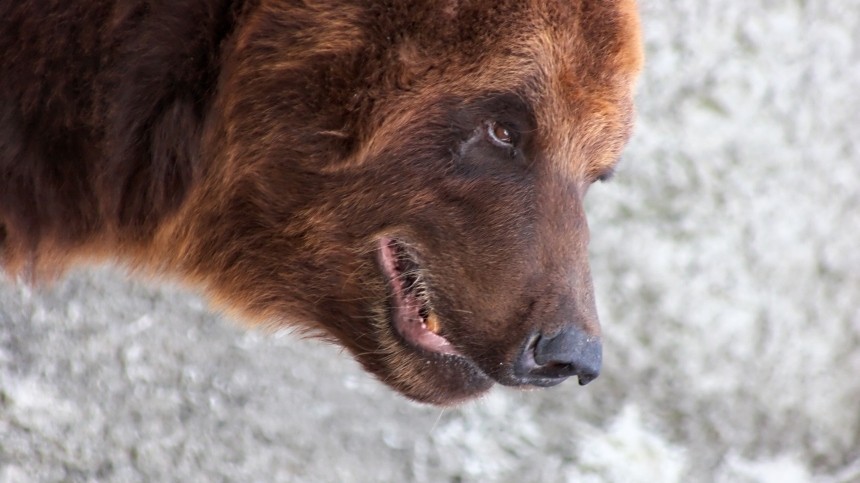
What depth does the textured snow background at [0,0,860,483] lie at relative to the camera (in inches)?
159

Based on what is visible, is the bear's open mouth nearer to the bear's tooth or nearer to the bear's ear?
the bear's tooth

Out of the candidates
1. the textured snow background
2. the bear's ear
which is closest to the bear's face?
the bear's ear

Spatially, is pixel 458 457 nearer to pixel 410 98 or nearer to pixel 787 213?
pixel 787 213

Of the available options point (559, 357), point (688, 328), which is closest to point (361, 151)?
point (559, 357)

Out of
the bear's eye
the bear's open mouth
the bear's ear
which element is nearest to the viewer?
the bear's ear

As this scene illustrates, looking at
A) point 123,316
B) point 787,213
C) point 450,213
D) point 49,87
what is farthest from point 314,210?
point 787,213

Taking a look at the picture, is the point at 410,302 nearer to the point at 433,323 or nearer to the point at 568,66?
the point at 433,323

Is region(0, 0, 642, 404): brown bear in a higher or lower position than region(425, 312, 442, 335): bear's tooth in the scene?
higher

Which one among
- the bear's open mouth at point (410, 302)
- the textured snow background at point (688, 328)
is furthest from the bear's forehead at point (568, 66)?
the textured snow background at point (688, 328)

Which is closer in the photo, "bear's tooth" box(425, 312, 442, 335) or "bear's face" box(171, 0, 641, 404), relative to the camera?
"bear's face" box(171, 0, 641, 404)

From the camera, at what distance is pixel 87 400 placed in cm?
384

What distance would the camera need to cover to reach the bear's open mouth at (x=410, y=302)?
2.53 m

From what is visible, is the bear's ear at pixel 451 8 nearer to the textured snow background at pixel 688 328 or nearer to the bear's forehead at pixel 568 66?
the bear's forehead at pixel 568 66

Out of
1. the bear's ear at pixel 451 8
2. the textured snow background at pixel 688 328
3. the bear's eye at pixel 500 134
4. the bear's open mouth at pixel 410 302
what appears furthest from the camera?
the textured snow background at pixel 688 328
